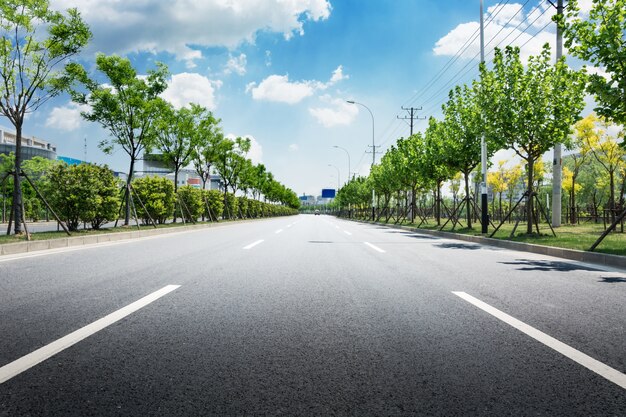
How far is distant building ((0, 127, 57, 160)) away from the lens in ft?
280

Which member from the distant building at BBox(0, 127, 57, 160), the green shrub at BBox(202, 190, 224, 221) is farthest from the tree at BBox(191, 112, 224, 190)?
the distant building at BBox(0, 127, 57, 160)

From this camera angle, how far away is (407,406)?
2256 millimetres

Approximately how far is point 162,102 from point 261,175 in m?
48.4

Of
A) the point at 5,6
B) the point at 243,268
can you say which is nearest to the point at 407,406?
the point at 243,268

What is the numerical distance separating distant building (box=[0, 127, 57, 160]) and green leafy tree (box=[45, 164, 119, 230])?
7507cm

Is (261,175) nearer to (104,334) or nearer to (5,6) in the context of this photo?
(5,6)

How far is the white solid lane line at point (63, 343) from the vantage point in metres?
2.68

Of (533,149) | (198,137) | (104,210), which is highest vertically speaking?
(198,137)

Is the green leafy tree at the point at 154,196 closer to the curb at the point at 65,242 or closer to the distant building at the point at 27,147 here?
the curb at the point at 65,242

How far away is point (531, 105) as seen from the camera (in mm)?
14805

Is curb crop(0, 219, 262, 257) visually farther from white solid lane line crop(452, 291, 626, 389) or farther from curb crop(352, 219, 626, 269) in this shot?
curb crop(352, 219, 626, 269)

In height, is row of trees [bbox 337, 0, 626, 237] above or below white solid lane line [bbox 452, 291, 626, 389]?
above

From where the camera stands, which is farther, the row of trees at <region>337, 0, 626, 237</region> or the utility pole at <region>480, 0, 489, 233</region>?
the utility pole at <region>480, 0, 489, 233</region>

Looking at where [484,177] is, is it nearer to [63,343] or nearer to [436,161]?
[436,161]
